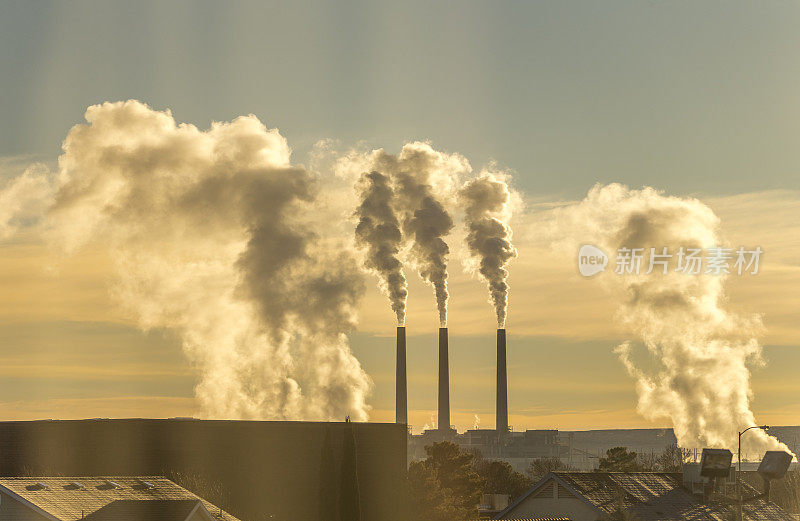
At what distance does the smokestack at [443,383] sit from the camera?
133 m

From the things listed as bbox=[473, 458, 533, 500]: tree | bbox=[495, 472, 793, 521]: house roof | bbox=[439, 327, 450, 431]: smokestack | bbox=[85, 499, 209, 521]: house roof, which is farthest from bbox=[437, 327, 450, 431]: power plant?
bbox=[85, 499, 209, 521]: house roof

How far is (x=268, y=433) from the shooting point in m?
70.6

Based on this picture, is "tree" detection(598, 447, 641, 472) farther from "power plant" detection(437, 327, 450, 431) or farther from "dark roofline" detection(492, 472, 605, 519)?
"dark roofline" detection(492, 472, 605, 519)

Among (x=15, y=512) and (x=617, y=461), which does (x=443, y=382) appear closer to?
(x=617, y=461)

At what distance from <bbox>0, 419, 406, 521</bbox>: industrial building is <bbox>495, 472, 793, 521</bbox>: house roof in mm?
13583

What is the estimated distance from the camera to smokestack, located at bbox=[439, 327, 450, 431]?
13288cm

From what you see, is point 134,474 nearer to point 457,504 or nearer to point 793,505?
point 457,504

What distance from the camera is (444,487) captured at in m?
77.6

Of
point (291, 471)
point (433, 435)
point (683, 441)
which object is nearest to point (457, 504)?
point (291, 471)

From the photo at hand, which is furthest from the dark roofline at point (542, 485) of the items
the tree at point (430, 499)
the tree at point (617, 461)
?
the tree at point (617, 461)

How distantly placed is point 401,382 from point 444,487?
1961 inches

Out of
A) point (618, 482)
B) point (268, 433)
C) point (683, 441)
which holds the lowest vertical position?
point (618, 482)

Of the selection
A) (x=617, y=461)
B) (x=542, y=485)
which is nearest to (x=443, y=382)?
(x=617, y=461)

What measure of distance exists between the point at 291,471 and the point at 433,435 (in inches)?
4053
